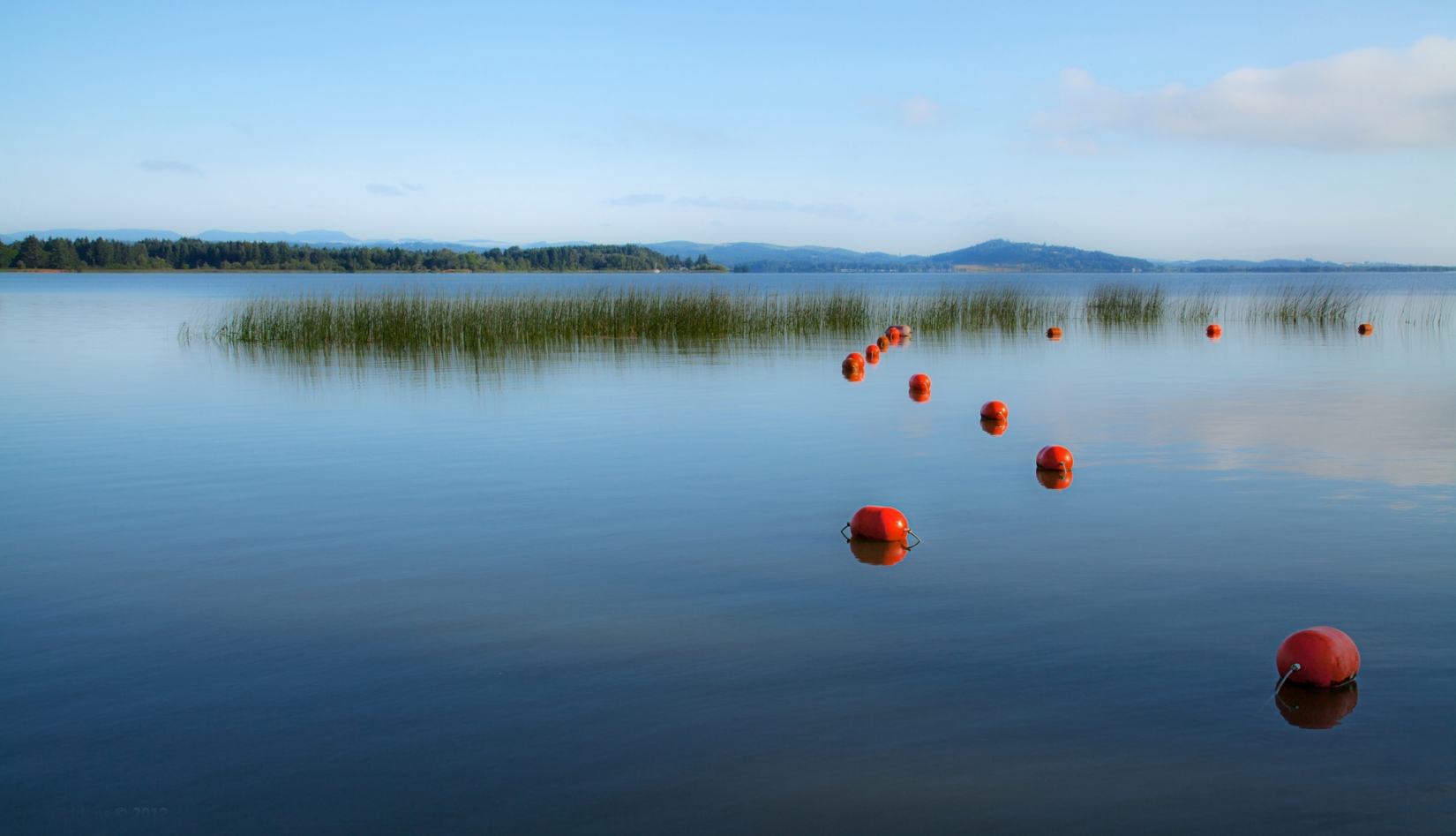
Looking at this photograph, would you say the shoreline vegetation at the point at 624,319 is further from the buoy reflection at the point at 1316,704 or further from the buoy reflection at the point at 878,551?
the buoy reflection at the point at 1316,704

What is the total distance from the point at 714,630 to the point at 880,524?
1.82m

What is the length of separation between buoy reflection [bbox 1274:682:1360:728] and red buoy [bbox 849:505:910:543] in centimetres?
247

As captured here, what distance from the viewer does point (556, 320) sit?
23.2m

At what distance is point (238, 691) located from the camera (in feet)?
13.3

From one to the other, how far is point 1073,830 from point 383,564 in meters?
4.09

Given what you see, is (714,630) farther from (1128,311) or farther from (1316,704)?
(1128,311)

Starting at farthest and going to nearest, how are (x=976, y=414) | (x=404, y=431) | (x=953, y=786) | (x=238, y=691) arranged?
1. (x=976, y=414)
2. (x=404, y=431)
3. (x=238, y=691)
4. (x=953, y=786)

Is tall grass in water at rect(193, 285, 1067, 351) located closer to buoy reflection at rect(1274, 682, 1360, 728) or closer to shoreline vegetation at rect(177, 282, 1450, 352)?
shoreline vegetation at rect(177, 282, 1450, 352)

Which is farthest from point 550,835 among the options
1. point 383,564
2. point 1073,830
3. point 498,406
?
point 498,406

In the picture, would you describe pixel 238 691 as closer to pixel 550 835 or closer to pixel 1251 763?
pixel 550 835

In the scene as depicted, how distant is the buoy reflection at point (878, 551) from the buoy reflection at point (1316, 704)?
87.0 inches

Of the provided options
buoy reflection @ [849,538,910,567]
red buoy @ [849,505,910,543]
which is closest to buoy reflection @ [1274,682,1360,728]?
buoy reflection @ [849,538,910,567]

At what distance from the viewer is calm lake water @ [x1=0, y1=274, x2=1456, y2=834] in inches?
130

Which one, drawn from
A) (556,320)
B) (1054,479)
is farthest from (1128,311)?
(1054,479)
